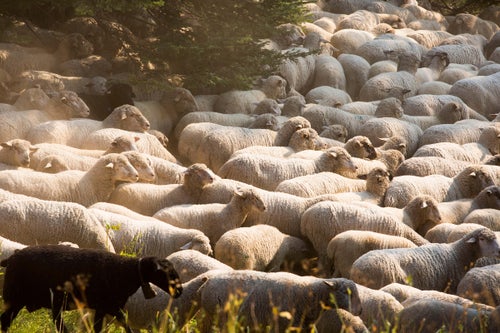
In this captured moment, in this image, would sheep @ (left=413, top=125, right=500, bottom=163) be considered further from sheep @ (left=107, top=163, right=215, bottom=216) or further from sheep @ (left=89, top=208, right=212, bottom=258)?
sheep @ (left=89, top=208, right=212, bottom=258)

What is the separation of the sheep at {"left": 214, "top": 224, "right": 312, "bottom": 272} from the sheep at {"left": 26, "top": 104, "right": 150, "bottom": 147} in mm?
4032

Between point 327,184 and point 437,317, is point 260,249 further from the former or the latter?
point 437,317

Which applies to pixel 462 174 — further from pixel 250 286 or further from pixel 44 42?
pixel 44 42

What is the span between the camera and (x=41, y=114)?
14.5 metres

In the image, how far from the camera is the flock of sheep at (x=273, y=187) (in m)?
7.88

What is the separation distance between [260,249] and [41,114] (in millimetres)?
5487

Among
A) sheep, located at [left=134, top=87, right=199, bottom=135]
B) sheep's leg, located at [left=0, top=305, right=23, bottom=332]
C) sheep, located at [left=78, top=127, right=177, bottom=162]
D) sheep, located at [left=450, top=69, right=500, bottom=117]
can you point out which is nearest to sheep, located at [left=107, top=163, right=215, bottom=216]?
sheep, located at [left=78, top=127, right=177, bottom=162]

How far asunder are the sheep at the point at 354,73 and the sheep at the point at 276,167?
7261 mm

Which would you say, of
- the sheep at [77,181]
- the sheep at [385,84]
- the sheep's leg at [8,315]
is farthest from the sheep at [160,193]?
the sheep at [385,84]

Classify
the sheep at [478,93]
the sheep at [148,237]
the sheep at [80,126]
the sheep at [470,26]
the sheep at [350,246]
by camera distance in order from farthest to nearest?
1. the sheep at [470,26]
2. the sheep at [478,93]
3. the sheep at [80,126]
4. the sheep at [350,246]
5. the sheep at [148,237]

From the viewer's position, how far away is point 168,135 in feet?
53.9

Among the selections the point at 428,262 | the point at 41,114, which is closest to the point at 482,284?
the point at 428,262

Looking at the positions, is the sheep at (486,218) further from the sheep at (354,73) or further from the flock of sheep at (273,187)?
the sheep at (354,73)

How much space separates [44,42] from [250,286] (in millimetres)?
11716
